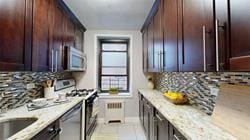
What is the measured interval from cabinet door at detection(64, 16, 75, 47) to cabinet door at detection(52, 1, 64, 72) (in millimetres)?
247

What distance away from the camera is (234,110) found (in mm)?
1367

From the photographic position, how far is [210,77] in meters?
1.90

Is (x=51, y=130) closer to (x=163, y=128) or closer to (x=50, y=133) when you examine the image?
(x=50, y=133)

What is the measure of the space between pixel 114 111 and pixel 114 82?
0.87m

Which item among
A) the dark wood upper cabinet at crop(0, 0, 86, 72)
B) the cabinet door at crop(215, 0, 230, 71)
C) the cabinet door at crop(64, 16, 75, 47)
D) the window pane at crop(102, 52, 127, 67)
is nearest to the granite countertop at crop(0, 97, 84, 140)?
the dark wood upper cabinet at crop(0, 0, 86, 72)

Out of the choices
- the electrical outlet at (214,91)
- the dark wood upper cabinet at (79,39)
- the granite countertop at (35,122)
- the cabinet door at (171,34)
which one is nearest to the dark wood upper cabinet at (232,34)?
the electrical outlet at (214,91)

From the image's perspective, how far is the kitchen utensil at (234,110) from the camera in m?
1.21

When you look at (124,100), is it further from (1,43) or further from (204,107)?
(1,43)

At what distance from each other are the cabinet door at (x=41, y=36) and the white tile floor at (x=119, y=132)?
197 centimetres

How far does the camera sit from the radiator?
183 inches

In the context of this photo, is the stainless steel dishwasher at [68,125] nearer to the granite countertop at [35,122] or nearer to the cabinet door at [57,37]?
the granite countertop at [35,122]

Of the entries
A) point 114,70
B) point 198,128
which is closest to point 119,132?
point 114,70

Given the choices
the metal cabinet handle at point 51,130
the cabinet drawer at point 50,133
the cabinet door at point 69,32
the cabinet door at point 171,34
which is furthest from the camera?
the cabinet door at point 69,32

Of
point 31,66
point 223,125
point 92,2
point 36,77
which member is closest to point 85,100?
point 36,77
